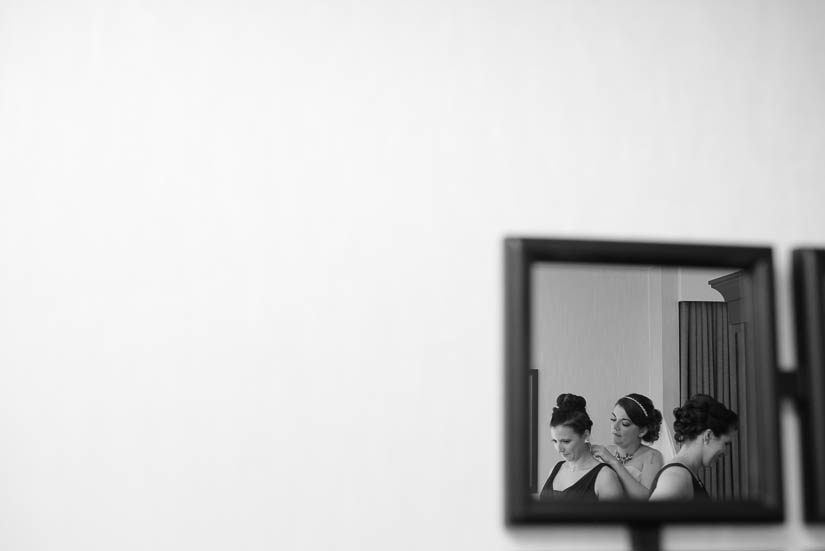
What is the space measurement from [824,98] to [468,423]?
96cm

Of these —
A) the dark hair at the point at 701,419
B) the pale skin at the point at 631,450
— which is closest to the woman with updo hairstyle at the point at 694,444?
the dark hair at the point at 701,419

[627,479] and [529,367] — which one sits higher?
[529,367]

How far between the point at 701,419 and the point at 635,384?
451 millimetres

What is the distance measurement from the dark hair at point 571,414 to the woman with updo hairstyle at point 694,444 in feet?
0.86

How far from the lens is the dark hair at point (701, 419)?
80.4 inches

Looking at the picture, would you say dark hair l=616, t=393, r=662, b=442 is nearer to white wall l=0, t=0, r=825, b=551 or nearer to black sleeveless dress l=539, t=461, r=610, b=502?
black sleeveless dress l=539, t=461, r=610, b=502

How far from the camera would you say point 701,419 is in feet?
A: 6.72

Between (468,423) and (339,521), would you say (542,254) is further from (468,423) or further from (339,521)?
(339,521)

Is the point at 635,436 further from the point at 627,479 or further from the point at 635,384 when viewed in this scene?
the point at 627,479

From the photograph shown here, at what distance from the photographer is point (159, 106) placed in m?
1.24

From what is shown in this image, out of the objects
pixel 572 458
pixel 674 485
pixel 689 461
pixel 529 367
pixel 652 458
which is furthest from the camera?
pixel 652 458

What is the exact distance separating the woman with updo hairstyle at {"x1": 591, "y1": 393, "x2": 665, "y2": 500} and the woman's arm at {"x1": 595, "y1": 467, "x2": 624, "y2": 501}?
0.81ft

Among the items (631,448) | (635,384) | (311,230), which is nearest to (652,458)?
(631,448)

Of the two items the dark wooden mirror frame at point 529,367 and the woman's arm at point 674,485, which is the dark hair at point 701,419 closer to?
the woman's arm at point 674,485
